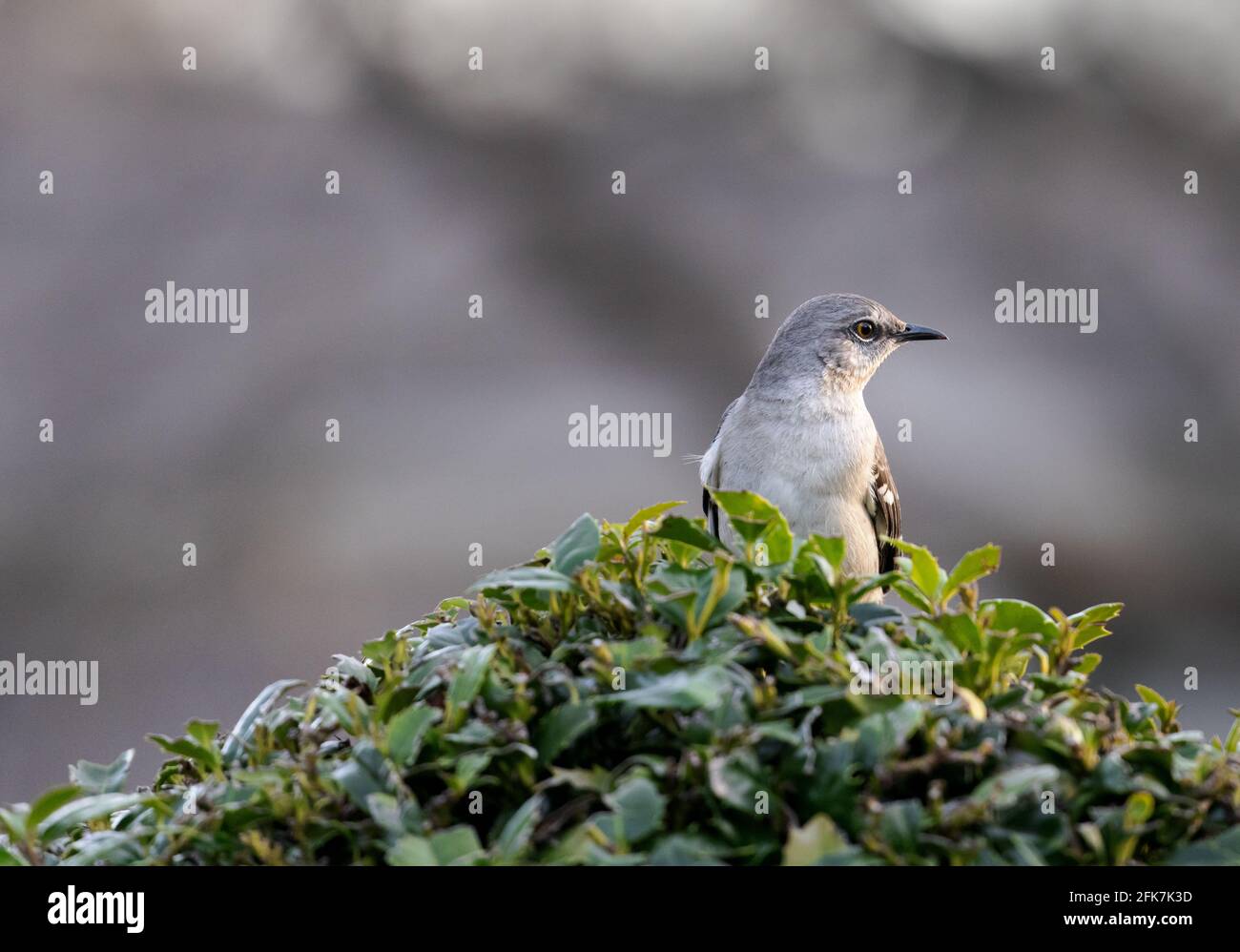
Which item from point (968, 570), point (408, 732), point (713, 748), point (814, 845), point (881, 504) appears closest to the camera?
point (814, 845)

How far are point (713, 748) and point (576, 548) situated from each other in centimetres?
56

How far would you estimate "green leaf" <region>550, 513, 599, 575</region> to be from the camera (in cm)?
208

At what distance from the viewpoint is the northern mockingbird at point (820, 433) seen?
5117mm

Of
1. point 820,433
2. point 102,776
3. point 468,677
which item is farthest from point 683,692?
point 820,433

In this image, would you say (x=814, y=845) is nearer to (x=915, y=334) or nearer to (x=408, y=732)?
(x=408, y=732)

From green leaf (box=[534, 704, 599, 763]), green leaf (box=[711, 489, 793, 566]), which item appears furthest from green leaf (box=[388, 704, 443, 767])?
green leaf (box=[711, 489, 793, 566])

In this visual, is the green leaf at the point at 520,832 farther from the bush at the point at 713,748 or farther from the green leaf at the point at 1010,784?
the green leaf at the point at 1010,784

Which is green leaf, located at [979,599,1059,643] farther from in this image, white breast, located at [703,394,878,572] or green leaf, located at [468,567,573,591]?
white breast, located at [703,394,878,572]

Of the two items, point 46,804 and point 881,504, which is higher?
point 881,504

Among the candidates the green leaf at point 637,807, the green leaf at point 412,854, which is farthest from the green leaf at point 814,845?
the green leaf at point 412,854

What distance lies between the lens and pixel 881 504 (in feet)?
17.8

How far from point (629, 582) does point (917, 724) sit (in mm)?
679

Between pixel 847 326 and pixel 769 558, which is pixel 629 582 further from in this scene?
pixel 847 326
